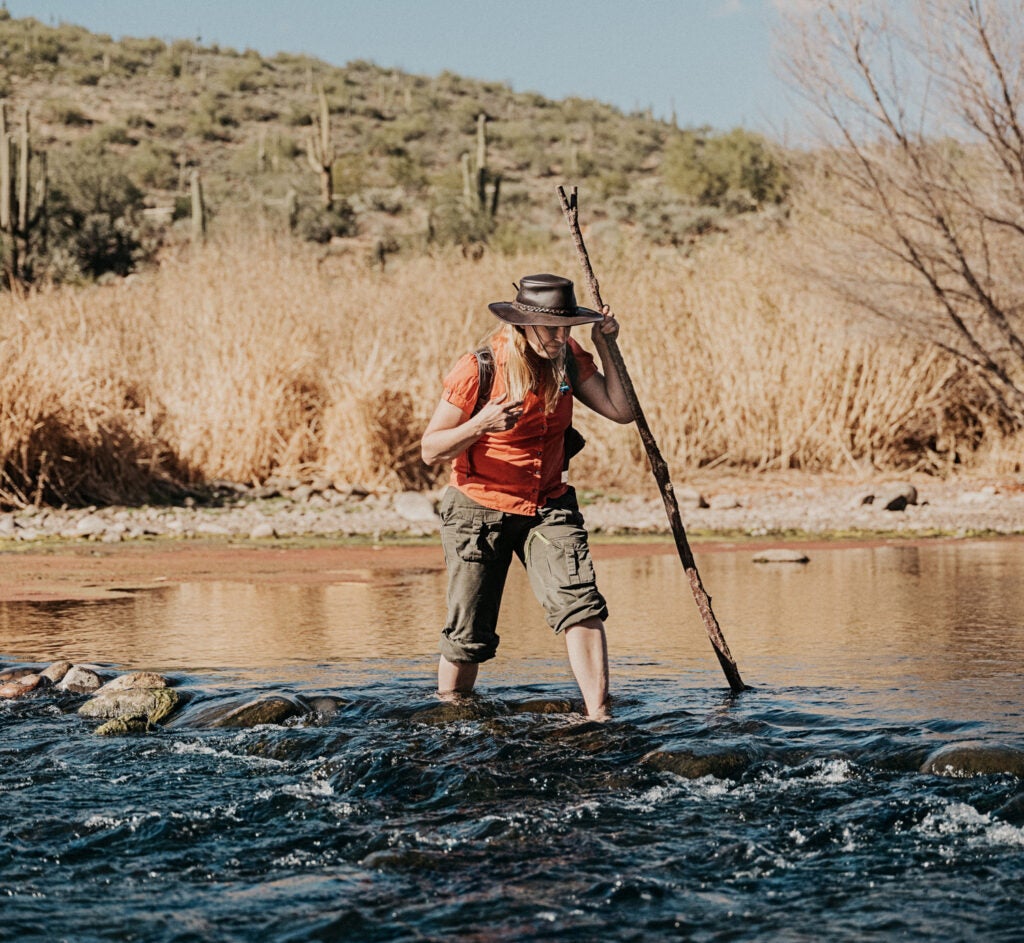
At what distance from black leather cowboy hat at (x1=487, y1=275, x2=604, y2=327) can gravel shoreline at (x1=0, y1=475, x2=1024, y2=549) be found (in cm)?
866

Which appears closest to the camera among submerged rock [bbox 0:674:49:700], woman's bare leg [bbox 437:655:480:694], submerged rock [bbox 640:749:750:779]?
submerged rock [bbox 640:749:750:779]

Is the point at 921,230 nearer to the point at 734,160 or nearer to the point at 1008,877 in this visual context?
the point at 1008,877

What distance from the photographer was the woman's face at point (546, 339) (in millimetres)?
5617

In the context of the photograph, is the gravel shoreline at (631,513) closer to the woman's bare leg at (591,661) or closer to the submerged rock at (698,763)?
the woman's bare leg at (591,661)

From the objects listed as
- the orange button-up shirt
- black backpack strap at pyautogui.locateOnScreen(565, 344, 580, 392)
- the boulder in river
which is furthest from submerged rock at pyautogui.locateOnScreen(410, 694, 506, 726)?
the boulder in river

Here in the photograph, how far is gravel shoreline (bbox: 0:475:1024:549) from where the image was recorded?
14477 mm

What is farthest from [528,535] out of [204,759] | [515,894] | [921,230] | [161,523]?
[921,230]

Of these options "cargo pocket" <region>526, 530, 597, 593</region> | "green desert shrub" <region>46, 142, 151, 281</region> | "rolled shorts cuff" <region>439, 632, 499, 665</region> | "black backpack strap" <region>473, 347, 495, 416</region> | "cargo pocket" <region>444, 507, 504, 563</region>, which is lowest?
"rolled shorts cuff" <region>439, 632, 499, 665</region>

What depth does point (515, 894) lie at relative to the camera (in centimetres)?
400

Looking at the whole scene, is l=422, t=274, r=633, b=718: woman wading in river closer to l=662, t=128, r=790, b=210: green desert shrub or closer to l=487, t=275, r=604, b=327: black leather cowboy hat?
l=487, t=275, r=604, b=327: black leather cowboy hat

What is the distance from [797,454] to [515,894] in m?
15.6

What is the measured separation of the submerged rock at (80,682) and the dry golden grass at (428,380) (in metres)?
9.98

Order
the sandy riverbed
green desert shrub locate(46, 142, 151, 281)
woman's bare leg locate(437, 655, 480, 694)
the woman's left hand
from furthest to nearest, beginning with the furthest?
1. green desert shrub locate(46, 142, 151, 281)
2. the sandy riverbed
3. woman's bare leg locate(437, 655, 480, 694)
4. the woman's left hand

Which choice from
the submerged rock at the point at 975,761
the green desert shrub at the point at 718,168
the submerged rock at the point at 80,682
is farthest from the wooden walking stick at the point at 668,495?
the green desert shrub at the point at 718,168
